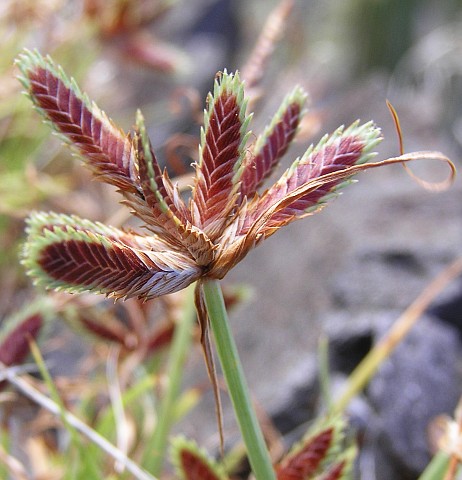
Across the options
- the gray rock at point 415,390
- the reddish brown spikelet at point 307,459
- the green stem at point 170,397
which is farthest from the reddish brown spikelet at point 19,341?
the gray rock at point 415,390

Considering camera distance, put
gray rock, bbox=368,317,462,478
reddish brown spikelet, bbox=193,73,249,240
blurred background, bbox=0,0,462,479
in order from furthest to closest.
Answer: blurred background, bbox=0,0,462,479 < gray rock, bbox=368,317,462,478 < reddish brown spikelet, bbox=193,73,249,240

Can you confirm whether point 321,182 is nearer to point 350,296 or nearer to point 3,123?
point 350,296

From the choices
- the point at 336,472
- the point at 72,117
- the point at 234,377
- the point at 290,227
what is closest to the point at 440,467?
the point at 336,472

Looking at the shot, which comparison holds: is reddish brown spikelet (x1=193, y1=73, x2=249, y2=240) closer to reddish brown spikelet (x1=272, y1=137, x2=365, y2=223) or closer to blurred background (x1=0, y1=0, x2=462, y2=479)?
reddish brown spikelet (x1=272, y1=137, x2=365, y2=223)

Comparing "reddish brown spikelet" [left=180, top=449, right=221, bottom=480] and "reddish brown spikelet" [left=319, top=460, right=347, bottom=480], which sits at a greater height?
"reddish brown spikelet" [left=180, top=449, right=221, bottom=480]

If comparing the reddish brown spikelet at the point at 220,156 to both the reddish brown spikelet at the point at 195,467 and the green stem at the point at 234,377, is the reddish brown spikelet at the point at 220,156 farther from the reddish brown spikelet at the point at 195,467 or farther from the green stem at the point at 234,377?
the reddish brown spikelet at the point at 195,467

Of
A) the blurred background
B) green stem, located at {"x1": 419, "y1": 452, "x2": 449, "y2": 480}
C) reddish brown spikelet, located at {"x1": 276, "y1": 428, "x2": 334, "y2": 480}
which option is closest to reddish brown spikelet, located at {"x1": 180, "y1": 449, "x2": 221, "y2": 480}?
reddish brown spikelet, located at {"x1": 276, "y1": 428, "x2": 334, "y2": 480}

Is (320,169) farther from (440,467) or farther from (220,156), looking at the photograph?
(440,467)
